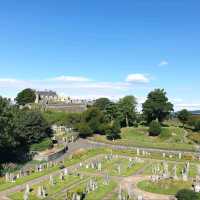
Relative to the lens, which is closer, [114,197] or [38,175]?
[114,197]

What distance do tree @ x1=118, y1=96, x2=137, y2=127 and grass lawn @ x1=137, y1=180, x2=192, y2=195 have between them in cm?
5238

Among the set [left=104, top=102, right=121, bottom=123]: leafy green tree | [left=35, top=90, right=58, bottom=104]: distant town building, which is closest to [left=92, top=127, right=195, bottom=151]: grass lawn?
[left=104, top=102, right=121, bottom=123]: leafy green tree

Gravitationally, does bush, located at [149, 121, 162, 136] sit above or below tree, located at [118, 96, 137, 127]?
below

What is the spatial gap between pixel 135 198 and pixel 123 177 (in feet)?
35.9

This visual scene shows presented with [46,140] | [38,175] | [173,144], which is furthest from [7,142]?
[173,144]

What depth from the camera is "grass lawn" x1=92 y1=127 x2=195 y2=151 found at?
259 ft

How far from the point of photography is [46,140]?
74688 millimetres

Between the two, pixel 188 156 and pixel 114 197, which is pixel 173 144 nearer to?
pixel 188 156

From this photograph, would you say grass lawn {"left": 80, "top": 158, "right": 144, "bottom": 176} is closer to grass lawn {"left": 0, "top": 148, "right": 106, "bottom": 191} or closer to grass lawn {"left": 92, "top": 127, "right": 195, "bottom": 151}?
grass lawn {"left": 0, "top": 148, "right": 106, "bottom": 191}

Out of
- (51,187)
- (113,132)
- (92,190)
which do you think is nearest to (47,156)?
(51,187)

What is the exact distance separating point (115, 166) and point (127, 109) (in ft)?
135

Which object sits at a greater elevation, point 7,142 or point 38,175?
point 7,142

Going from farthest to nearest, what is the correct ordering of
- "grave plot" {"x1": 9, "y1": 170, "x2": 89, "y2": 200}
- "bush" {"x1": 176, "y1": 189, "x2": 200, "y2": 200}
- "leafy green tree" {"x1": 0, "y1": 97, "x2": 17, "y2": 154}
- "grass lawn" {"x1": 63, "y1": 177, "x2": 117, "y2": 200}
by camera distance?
"leafy green tree" {"x1": 0, "y1": 97, "x2": 17, "y2": 154} < "grass lawn" {"x1": 63, "y1": 177, "x2": 117, "y2": 200} < "grave plot" {"x1": 9, "y1": 170, "x2": 89, "y2": 200} < "bush" {"x1": 176, "y1": 189, "x2": 200, "y2": 200}

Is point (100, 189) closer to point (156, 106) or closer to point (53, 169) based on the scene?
point (53, 169)
